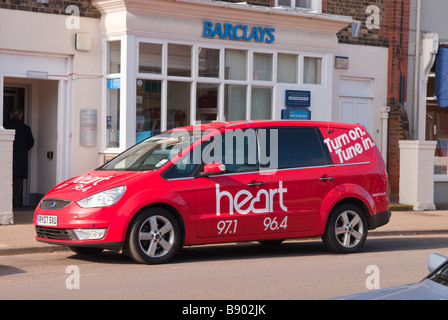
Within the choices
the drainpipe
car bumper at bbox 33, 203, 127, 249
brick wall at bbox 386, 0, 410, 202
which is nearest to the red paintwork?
car bumper at bbox 33, 203, 127, 249

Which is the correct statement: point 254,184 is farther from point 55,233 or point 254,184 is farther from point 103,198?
point 55,233

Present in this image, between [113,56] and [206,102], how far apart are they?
7.41ft

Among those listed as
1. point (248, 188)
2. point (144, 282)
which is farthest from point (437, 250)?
point (144, 282)

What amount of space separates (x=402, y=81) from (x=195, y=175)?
11.6m

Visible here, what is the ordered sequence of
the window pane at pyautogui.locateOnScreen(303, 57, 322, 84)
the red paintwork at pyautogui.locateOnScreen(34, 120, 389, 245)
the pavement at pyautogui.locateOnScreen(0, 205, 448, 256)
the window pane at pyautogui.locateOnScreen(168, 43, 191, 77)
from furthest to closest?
1. the window pane at pyautogui.locateOnScreen(303, 57, 322, 84)
2. the window pane at pyautogui.locateOnScreen(168, 43, 191, 77)
3. the pavement at pyautogui.locateOnScreen(0, 205, 448, 256)
4. the red paintwork at pyautogui.locateOnScreen(34, 120, 389, 245)

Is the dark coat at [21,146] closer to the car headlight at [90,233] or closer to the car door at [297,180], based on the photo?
the car headlight at [90,233]

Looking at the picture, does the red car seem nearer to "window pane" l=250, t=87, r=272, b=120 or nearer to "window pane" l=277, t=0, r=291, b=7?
"window pane" l=250, t=87, r=272, b=120

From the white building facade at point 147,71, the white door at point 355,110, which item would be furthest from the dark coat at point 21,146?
the white door at point 355,110

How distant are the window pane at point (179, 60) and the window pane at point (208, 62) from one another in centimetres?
29

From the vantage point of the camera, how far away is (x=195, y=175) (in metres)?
10.3

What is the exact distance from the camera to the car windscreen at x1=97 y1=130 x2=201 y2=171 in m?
10.5

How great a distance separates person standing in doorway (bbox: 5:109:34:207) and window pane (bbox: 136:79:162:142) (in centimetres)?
234
